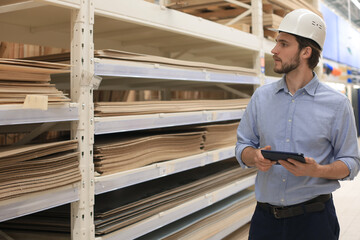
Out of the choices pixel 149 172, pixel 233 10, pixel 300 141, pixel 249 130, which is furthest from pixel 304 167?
pixel 233 10

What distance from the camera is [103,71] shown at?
2.17 meters

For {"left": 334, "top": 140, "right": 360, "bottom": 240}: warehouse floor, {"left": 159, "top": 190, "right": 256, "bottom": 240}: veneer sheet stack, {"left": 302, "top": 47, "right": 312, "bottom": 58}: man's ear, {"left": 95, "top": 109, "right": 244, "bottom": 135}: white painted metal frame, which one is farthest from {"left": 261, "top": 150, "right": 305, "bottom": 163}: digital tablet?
{"left": 334, "top": 140, "right": 360, "bottom": 240}: warehouse floor

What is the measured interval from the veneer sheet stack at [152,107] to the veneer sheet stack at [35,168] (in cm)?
29


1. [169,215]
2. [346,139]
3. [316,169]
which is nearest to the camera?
[316,169]

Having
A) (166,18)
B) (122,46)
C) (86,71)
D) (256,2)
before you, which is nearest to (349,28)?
(256,2)

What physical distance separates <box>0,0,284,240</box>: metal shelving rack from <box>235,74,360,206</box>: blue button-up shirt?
0.73 m

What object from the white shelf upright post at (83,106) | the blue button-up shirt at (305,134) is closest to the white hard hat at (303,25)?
the blue button-up shirt at (305,134)

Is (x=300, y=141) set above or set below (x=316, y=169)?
above

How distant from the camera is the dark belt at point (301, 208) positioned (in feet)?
6.72

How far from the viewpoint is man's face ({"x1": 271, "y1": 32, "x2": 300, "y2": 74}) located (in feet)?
7.05

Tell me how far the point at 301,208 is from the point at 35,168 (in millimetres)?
1332

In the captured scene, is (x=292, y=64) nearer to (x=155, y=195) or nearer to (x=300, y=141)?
(x=300, y=141)

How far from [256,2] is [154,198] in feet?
7.59

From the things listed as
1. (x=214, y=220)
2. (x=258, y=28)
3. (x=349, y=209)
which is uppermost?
(x=258, y=28)
